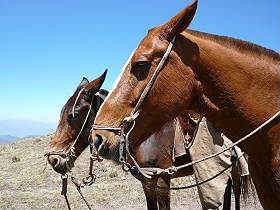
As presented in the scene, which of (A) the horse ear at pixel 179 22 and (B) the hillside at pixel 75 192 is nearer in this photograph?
(A) the horse ear at pixel 179 22

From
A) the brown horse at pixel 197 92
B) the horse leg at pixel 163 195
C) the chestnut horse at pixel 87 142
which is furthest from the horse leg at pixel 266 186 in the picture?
the horse leg at pixel 163 195

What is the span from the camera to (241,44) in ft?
7.50

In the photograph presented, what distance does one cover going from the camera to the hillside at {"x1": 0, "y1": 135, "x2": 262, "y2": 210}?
958 cm

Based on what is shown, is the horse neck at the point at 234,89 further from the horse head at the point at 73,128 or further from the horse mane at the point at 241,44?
the horse head at the point at 73,128

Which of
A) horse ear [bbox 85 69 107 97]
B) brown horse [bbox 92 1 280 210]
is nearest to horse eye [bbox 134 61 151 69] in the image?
brown horse [bbox 92 1 280 210]

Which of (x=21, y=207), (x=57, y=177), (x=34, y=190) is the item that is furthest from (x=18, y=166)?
(x=21, y=207)

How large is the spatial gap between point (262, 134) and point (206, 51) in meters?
0.69

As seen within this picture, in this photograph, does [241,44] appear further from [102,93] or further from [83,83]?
[83,83]

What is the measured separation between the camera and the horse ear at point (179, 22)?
6.74ft

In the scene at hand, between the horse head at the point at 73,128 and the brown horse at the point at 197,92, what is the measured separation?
3.09 metres

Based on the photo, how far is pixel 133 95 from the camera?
2098 mm

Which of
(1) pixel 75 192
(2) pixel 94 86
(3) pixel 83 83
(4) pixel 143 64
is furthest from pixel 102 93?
(1) pixel 75 192

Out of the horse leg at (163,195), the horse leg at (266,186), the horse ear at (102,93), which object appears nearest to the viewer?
the horse leg at (266,186)

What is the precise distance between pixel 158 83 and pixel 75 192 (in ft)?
34.2
